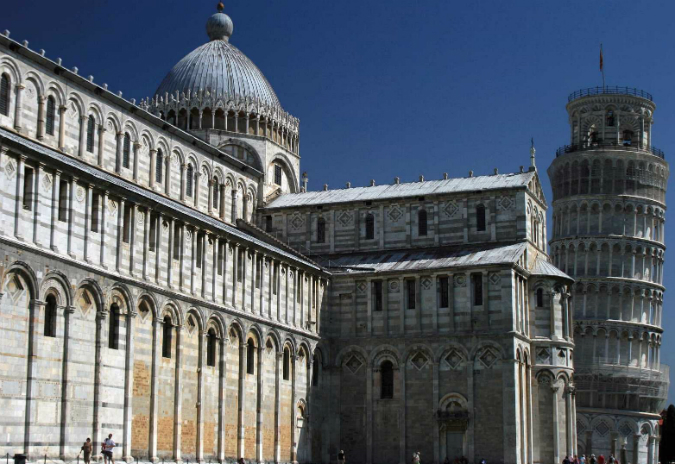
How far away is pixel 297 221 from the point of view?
67.6 metres

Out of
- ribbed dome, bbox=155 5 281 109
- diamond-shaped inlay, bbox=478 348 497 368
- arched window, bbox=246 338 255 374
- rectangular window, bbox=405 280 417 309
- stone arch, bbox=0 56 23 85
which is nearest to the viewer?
stone arch, bbox=0 56 23 85

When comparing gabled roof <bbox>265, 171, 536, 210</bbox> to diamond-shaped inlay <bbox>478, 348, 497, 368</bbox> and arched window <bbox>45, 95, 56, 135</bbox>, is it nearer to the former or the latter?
diamond-shaped inlay <bbox>478, 348, 497, 368</bbox>

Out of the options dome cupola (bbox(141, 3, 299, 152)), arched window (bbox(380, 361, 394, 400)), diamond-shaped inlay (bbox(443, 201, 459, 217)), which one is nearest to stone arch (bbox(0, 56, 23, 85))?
dome cupola (bbox(141, 3, 299, 152))

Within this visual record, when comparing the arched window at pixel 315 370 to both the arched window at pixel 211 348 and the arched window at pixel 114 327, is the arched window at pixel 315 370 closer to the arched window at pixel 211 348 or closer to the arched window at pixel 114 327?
the arched window at pixel 211 348

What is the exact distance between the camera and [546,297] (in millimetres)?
62500

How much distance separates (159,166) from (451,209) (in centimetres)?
1729

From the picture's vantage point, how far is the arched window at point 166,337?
4712 cm

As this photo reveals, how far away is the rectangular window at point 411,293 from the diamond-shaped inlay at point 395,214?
534 cm

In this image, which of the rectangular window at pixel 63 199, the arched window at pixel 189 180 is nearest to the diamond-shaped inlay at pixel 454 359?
the arched window at pixel 189 180

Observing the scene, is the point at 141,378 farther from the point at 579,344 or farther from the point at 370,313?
the point at 579,344

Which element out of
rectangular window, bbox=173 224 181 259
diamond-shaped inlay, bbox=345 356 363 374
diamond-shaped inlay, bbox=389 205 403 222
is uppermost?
diamond-shaped inlay, bbox=389 205 403 222

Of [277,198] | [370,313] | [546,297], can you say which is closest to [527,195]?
[546,297]

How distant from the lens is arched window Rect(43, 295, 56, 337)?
39656 mm

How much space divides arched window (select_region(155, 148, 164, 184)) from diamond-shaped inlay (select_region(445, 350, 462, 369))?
17794 millimetres
